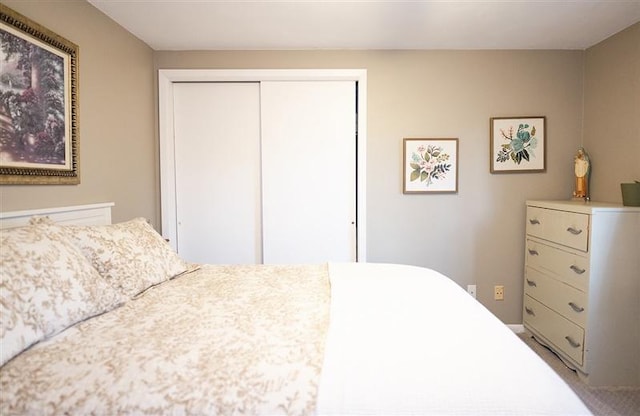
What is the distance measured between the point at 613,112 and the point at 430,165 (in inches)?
50.9

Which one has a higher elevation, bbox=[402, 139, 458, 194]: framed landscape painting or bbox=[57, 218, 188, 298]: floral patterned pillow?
bbox=[402, 139, 458, 194]: framed landscape painting

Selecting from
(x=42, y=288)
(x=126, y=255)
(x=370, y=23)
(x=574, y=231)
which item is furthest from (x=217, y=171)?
(x=574, y=231)

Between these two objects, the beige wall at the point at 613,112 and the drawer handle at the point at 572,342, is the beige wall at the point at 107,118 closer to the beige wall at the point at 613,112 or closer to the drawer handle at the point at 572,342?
the drawer handle at the point at 572,342

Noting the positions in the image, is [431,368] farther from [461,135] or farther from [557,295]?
[461,135]

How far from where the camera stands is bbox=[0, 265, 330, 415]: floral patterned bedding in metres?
0.70

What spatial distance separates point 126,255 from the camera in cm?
137

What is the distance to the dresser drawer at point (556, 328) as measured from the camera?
6.51 ft

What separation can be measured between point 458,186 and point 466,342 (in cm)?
192

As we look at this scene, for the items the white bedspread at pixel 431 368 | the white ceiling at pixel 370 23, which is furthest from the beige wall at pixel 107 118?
the white bedspread at pixel 431 368

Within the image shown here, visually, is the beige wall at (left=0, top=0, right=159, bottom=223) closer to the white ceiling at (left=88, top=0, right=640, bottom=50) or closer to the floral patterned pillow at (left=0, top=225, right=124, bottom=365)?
the white ceiling at (left=88, top=0, right=640, bottom=50)

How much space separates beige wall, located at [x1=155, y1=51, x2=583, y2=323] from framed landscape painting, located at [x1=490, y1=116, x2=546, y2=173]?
2.3 inches

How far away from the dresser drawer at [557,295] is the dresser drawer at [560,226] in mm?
293

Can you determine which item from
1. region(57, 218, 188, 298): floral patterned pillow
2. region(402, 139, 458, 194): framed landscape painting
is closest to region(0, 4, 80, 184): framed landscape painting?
region(57, 218, 188, 298): floral patterned pillow

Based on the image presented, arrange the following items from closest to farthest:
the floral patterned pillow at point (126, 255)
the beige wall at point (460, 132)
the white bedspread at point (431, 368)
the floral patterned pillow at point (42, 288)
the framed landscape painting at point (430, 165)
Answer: the white bedspread at point (431, 368), the floral patterned pillow at point (42, 288), the floral patterned pillow at point (126, 255), the beige wall at point (460, 132), the framed landscape painting at point (430, 165)
